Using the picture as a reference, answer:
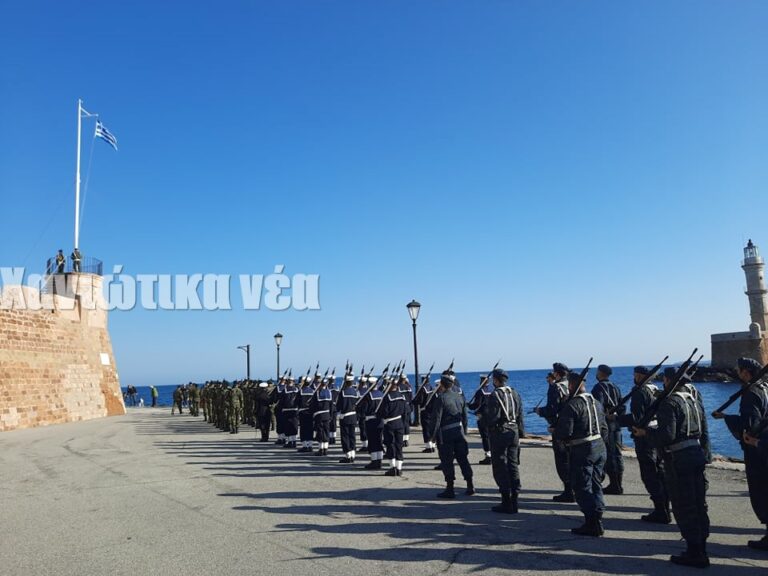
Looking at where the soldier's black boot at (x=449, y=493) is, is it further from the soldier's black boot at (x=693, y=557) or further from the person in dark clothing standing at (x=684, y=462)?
the soldier's black boot at (x=693, y=557)

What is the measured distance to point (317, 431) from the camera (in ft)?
45.1

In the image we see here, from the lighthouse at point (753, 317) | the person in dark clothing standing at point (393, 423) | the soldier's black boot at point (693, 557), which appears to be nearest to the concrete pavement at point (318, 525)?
the soldier's black boot at point (693, 557)

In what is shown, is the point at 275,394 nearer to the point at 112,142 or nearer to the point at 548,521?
the point at 548,521

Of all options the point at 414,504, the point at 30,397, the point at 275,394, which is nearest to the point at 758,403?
the point at 414,504

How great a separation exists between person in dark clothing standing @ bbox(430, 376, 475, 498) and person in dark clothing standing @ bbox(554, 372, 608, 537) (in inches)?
74.5

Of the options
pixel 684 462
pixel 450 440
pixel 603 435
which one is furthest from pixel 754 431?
pixel 450 440

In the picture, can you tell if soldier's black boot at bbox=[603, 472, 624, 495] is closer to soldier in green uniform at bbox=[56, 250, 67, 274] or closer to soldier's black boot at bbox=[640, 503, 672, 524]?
soldier's black boot at bbox=[640, 503, 672, 524]

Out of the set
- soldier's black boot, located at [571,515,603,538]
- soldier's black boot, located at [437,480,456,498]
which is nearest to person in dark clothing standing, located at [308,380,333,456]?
soldier's black boot, located at [437,480,456,498]

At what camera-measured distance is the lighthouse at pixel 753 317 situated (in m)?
65.0

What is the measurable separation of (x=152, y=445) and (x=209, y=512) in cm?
959

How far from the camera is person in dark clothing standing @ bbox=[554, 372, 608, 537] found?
6.43 metres

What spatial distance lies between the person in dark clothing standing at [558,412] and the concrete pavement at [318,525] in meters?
0.25

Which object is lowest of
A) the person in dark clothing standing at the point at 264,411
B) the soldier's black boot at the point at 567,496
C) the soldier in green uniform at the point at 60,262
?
the soldier's black boot at the point at 567,496

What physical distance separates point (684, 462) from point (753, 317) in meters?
73.4
